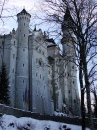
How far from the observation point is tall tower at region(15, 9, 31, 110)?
46594mm

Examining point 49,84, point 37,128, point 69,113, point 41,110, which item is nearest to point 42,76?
point 49,84

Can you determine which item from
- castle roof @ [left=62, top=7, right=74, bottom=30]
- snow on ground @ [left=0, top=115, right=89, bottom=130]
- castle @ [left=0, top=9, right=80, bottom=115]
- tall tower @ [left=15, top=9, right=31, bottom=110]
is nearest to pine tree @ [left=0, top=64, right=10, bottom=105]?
castle @ [left=0, top=9, right=80, bottom=115]

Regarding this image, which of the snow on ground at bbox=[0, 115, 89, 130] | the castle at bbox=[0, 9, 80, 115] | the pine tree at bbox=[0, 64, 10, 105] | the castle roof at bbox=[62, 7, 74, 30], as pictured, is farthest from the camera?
the castle at bbox=[0, 9, 80, 115]

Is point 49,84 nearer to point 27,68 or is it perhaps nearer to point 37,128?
point 27,68

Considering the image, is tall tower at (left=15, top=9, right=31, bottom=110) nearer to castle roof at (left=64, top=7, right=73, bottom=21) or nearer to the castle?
the castle

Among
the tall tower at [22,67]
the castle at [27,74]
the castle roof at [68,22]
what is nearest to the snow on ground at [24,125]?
the castle roof at [68,22]

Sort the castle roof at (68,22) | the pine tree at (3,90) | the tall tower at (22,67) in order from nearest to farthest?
the castle roof at (68,22) < the pine tree at (3,90) < the tall tower at (22,67)

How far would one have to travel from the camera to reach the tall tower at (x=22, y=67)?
46.6m

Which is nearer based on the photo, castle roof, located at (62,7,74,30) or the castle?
castle roof, located at (62,7,74,30)

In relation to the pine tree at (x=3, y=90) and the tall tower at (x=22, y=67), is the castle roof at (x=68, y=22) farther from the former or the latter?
the tall tower at (x=22, y=67)

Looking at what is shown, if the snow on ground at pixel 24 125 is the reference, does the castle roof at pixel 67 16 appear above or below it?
above

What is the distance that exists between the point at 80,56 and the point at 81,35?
3.48ft

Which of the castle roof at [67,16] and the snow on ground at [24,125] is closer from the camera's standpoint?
the castle roof at [67,16]

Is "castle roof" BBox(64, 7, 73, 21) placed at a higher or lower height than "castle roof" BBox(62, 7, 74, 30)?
higher
